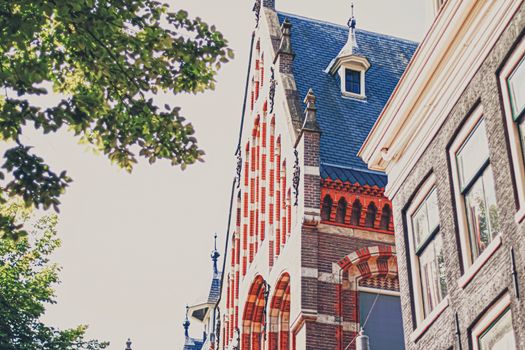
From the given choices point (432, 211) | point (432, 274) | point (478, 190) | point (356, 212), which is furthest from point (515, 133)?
point (356, 212)

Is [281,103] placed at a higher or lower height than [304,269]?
higher

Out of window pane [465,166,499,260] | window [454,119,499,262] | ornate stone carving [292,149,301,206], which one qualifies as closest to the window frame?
ornate stone carving [292,149,301,206]

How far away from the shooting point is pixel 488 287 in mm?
13570

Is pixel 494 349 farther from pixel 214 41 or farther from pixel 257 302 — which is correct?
pixel 257 302

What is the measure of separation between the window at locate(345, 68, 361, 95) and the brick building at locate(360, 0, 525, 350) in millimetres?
12204

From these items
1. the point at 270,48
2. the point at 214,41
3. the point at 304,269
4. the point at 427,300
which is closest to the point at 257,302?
the point at 304,269

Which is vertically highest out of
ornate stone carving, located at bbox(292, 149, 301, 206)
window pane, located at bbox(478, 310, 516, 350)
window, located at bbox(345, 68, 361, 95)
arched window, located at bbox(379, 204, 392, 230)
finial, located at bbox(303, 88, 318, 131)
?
window, located at bbox(345, 68, 361, 95)

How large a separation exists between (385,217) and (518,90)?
497 inches

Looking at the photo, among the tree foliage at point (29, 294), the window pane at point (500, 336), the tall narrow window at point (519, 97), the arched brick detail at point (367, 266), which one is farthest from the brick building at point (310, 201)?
the tall narrow window at point (519, 97)

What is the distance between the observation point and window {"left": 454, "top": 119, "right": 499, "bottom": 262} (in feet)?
46.3

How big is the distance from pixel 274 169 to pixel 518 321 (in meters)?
17.3

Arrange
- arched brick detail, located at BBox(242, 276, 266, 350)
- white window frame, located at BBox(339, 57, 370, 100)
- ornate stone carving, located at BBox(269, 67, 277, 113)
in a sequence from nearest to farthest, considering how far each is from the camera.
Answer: arched brick detail, located at BBox(242, 276, 266, 350) → ornate stone carving, located at BBox(269, 67, 277, 113) → white window frame, located at BBox(339, 57, 370, 100)

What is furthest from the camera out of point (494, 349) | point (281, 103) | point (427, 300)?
point (281, 103)

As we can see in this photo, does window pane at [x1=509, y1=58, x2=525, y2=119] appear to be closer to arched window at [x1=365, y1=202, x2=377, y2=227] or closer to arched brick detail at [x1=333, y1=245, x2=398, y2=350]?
arched brick detail at [x1=333, y1=245, x2=398, y2=350]
